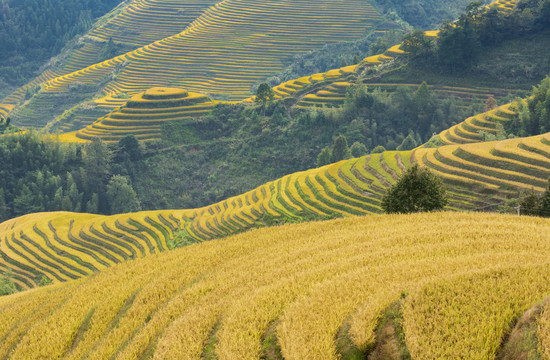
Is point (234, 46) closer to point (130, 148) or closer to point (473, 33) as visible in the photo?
point (130, 148)

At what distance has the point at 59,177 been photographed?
61.7 m

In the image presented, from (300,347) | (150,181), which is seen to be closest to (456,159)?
(300,347)

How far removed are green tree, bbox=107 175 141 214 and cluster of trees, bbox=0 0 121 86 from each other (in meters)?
91.8

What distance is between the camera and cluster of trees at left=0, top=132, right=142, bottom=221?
60.4m

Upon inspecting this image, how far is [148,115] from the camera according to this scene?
236 ft

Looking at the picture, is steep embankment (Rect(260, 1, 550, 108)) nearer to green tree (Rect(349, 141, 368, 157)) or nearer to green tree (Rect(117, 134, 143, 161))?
green tree (Rect(349, 141, 368, 157))

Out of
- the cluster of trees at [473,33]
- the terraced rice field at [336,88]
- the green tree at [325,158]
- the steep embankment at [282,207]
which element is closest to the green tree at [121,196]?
the steep embankment at [282,207]

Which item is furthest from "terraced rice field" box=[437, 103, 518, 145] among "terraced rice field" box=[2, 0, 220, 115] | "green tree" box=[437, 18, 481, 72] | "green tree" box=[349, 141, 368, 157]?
"terraced rice field" box=[2, 0, 220, 115]

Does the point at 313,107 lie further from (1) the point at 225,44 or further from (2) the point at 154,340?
(2) the point at 154,340

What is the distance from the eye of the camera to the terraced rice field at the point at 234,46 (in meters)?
101

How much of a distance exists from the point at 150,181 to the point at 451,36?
156 ft

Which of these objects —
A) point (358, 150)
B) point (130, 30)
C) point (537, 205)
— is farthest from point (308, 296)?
point (130, 30)

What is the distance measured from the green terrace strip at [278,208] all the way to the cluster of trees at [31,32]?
101384mm

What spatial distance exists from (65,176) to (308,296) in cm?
6167
